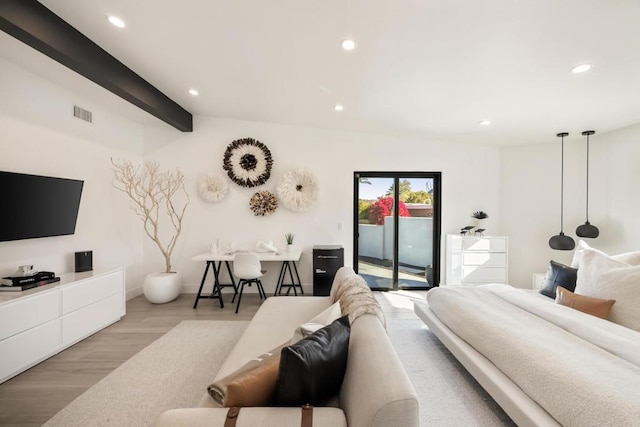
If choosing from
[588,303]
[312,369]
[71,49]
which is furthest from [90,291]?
[588,303]

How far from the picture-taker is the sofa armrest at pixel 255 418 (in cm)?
94

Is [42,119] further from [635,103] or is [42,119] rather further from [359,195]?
[635,103]

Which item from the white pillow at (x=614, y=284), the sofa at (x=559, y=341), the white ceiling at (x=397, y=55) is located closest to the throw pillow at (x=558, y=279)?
the sofa at (x=559, y=341)

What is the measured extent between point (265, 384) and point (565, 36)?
2.73 meters

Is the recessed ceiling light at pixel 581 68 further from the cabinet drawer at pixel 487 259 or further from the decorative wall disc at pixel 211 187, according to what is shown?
the decorative wall disc at pixel 211 187

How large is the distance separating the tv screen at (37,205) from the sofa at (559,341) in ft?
13.2

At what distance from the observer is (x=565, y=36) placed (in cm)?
177

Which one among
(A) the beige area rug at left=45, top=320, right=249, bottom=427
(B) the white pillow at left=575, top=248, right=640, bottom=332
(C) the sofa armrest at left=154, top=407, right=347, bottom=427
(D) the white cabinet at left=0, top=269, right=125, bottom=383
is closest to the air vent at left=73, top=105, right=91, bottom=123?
(D) the white cabinet at left=0, top=269, right=125, bottom=383

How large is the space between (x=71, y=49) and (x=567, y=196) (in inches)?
246

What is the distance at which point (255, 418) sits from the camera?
0.96 meters

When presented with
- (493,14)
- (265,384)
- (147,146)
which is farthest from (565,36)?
(147,146)

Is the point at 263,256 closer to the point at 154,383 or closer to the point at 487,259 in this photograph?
the point at 154,383

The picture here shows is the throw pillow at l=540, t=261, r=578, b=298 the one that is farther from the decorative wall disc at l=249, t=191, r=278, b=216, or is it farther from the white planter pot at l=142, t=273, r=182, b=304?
the white planter pot at l=142, t=273, r=182, b=304

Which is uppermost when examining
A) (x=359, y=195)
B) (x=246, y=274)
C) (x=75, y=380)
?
(x=359, y=195)
